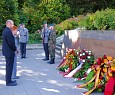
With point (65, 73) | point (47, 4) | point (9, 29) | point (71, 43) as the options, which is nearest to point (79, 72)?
point (65, 73)

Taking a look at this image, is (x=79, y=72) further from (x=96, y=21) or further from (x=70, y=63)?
(x=96, y=21)

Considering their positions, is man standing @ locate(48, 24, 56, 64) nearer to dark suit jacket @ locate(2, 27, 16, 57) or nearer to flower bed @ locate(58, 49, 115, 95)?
flower bed @ locate(58, 49, 115, 95)

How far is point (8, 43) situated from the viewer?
28.8 ft

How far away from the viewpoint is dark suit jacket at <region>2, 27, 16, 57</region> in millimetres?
8742

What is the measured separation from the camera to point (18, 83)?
9.34m

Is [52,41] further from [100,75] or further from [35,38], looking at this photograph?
[35,38]

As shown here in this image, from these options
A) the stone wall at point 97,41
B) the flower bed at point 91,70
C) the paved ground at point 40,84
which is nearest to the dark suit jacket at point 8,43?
the paved ground at point 40,84

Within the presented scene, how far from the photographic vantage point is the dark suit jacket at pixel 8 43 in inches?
344

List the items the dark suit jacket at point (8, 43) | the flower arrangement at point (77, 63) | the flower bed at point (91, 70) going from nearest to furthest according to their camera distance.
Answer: the flower bed at point (91, 70), the dark suit jacket at point (8, 43), the flower arrangement at point (77, 63)

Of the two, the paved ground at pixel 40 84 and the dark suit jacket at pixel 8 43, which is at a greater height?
the dark suit jacket at pixel 8 43

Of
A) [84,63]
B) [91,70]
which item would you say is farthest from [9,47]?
[84,63]

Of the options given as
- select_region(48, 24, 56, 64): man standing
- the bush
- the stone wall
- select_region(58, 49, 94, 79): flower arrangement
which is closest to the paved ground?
select_region(58, 49, 94, 79): flower arrangement

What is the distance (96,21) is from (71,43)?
3.61 metres

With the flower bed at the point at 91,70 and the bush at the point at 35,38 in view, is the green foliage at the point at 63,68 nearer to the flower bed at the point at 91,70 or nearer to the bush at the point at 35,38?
the flower bed at the point at 91,70
